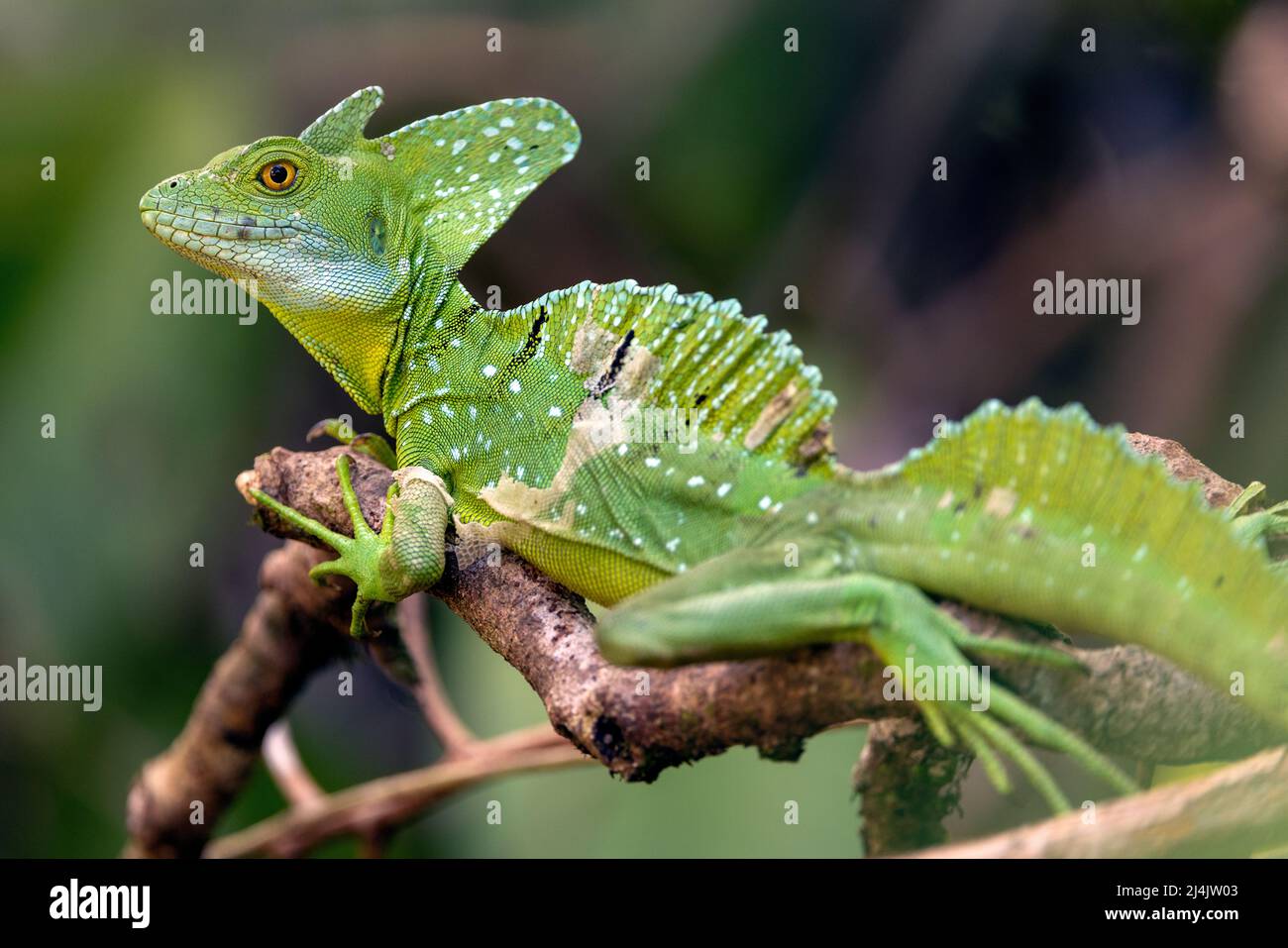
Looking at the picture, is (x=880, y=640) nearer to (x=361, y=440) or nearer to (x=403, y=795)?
(x=361, y=440)

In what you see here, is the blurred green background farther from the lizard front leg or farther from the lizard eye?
the lizard eye

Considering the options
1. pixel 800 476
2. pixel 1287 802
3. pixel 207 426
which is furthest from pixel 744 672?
pixel 207 426

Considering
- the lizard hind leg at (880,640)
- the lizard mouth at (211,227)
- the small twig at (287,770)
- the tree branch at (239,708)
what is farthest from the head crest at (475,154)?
the small twig at (287,770)

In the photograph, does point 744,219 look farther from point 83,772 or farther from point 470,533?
point 83,772

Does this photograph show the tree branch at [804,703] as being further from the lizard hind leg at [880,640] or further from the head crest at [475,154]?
the head crest at [475,154]

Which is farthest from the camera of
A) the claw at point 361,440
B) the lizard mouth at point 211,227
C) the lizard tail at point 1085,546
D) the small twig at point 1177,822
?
the claw at point 361,440

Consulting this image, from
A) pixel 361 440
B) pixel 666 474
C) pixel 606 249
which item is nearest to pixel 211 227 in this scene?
pixel 361 440
